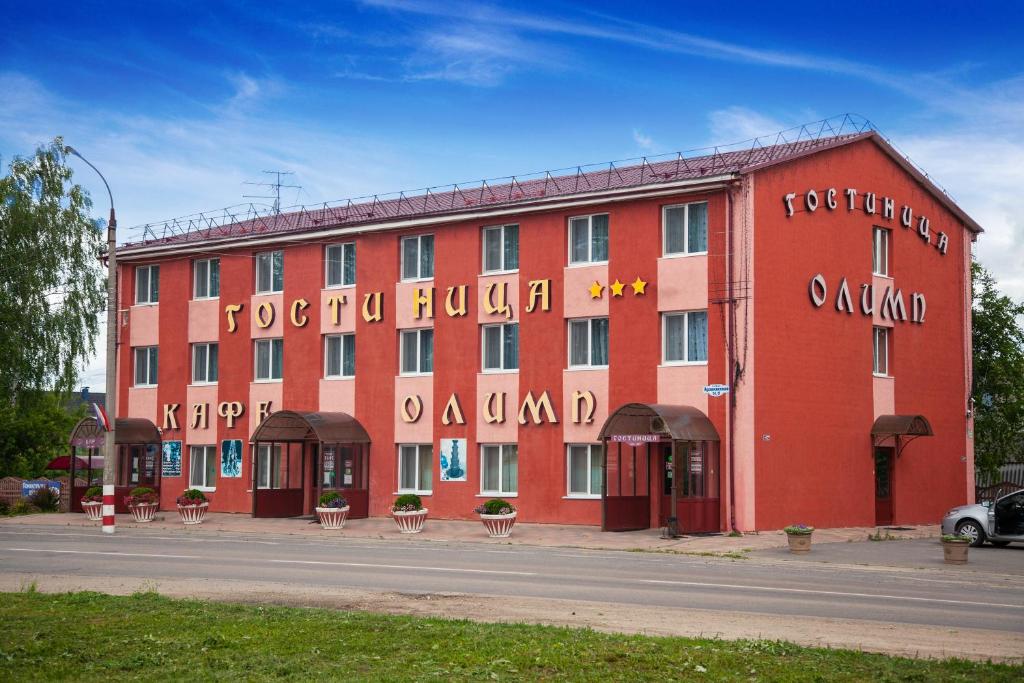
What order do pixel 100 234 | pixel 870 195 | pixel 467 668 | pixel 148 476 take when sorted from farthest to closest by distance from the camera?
pixel 100 234 < pixel 148 476 < pixel 870 195 < pixel 467 668

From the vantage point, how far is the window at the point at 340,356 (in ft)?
133

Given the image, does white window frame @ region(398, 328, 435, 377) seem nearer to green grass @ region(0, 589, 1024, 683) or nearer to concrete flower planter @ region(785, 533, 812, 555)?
concrete flower planter @ region(785, 533, 812, 555)

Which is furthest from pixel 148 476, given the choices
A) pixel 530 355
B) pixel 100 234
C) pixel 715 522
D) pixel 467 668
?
pixel 467 668

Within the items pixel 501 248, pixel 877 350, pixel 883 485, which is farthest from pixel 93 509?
pixel 877 350

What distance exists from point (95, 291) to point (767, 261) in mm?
30566

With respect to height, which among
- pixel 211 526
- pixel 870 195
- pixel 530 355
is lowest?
pixel 211 526

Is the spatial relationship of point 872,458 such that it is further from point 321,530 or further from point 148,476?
point 148,476

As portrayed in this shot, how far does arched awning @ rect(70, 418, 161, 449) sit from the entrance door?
947 inches

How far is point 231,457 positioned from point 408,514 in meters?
11.6

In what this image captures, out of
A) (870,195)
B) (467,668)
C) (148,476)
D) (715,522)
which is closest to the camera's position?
(467,668)

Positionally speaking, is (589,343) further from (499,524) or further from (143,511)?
(143,511)

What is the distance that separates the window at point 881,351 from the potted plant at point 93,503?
24126 mm

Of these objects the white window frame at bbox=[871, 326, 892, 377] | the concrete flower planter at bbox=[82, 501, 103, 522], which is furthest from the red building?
the concrete flower planter at bbox=[82, 501, 103, 522]

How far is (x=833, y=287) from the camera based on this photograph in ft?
116
